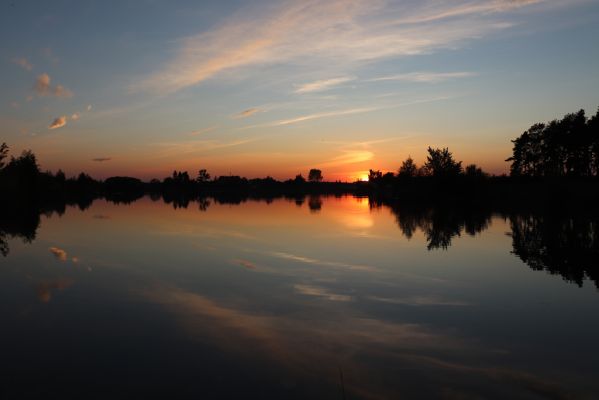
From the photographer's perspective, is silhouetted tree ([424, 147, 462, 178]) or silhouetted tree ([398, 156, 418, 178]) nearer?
silhouetted tree ([424, 147, 462, 178])

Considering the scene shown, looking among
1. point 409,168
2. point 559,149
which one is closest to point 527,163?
point 559,149

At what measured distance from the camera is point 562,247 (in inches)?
1171

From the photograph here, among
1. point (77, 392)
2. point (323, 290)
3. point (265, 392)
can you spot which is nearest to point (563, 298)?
point (323, 290)

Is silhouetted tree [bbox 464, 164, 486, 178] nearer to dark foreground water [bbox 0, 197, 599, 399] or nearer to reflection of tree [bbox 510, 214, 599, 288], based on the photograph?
reflection of tree [bbox 510, 214, 599, 288]

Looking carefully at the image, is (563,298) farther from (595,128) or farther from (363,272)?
(595,128)

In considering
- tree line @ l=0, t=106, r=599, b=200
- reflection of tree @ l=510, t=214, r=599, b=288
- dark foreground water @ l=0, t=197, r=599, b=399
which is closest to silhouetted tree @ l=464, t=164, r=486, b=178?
tree line @ l=0, t=106, r=599, b=200

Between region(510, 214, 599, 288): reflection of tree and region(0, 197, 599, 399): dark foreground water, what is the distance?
19 cm

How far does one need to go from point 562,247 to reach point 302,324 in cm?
2371

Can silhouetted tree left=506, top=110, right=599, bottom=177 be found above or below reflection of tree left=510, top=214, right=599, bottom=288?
above

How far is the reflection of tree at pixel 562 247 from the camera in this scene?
22266mm

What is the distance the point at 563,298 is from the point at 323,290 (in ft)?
30.3

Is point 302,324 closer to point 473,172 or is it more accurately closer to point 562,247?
point 562,247

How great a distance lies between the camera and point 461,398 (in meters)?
8.87

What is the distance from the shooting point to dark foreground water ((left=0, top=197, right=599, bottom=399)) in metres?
9.65
